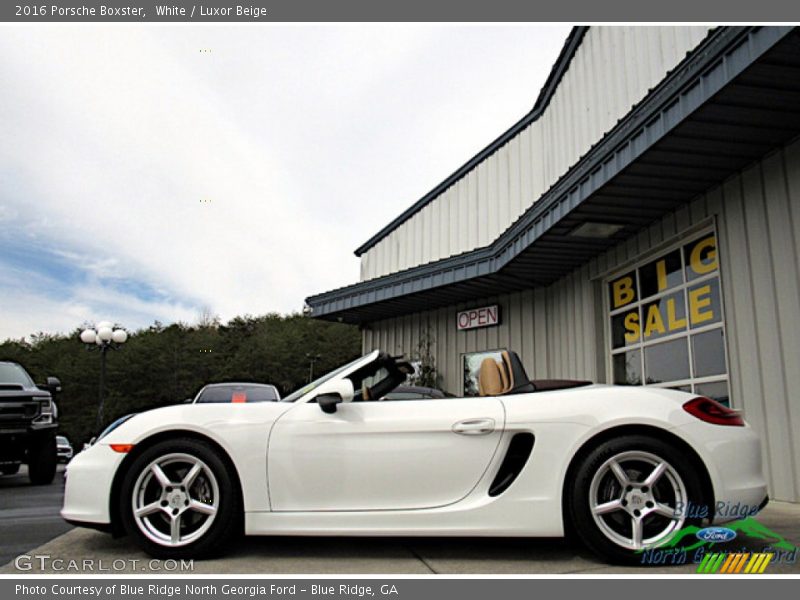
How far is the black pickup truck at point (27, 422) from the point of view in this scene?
7.82m

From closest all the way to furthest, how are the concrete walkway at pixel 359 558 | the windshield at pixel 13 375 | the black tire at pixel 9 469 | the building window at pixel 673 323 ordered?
1. the concrete walkway at pixel 359 558
2. the building window at pixel 673 323
3. the windshield at pixel 13 375
4. the black tire at pixel 9 469

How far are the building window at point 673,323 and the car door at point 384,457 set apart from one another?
411 cm

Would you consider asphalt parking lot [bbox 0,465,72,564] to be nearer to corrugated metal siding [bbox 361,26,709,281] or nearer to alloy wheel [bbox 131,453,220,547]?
alloy wheel [bbox 131,453,220,547]

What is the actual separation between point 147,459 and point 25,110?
5.39 metres

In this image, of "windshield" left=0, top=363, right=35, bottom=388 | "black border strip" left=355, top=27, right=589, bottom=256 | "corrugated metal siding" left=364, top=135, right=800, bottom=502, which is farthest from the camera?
"black border strip" left=355, top=27, right=589, bottom=256

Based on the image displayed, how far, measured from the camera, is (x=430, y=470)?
302 cm

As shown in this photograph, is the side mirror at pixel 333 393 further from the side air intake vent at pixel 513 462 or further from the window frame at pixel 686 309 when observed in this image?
the window frame at pixel 686 309

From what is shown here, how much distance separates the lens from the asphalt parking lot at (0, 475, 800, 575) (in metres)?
2.82

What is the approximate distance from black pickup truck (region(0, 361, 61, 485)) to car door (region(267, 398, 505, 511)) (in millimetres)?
6339

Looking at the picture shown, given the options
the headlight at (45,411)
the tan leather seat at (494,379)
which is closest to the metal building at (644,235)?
the tan leather seat at (494,379)

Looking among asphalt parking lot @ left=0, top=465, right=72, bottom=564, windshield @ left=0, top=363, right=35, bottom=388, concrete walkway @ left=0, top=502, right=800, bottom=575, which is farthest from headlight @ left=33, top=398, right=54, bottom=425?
concrete walkway @ left=0, top=502, right=800, bottom=575

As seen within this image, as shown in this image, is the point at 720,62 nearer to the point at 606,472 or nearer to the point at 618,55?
the point at 606,472

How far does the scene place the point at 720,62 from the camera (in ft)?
14.4

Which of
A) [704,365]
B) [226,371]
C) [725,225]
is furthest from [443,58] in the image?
[226,371]
